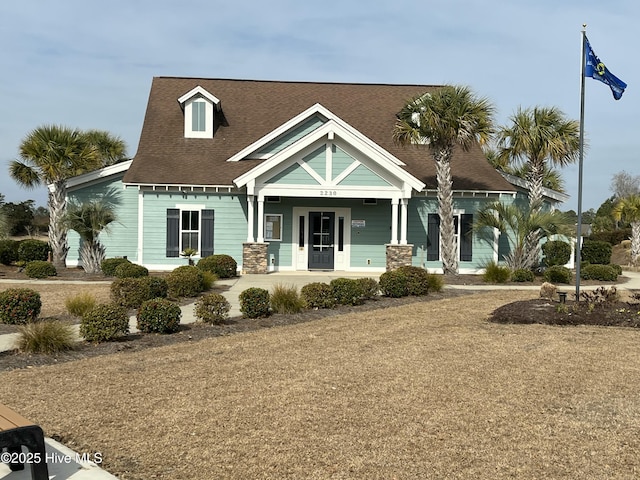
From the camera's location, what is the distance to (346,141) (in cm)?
2273

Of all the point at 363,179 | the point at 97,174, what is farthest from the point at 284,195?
the point at 97,174

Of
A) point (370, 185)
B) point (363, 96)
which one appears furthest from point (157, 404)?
point (363, 96)

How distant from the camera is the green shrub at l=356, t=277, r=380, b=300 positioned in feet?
51.5

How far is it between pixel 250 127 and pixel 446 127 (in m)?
8.91

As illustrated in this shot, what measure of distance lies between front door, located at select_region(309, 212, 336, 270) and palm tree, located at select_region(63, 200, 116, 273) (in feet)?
22.9

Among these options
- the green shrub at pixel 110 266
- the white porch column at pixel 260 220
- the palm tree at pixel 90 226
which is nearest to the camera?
the green shrub at pixel 110 266

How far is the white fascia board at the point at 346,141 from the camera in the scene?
22438 mm

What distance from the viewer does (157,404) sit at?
705 centimetres

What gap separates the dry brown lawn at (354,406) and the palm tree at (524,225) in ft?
37.0

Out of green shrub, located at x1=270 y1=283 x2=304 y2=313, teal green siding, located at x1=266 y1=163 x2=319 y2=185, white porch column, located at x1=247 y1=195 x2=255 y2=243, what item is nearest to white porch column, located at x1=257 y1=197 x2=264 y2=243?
white porch column, located at x1=247 y1=195 x2=255 y2=243

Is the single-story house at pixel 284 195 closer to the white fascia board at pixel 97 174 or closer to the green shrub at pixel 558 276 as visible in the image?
the white fascia board at pixel 97 174

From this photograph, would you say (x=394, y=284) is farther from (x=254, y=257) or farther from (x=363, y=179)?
(x=254, y=257)

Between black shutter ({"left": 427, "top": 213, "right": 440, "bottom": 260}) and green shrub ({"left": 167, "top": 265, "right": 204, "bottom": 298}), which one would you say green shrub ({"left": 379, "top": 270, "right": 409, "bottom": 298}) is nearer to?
green shrub ({"left": 167, "top": 265, "right": 204, "bottom": 298})

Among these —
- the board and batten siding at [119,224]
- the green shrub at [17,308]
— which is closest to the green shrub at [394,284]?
the green shrub at [17,308]
